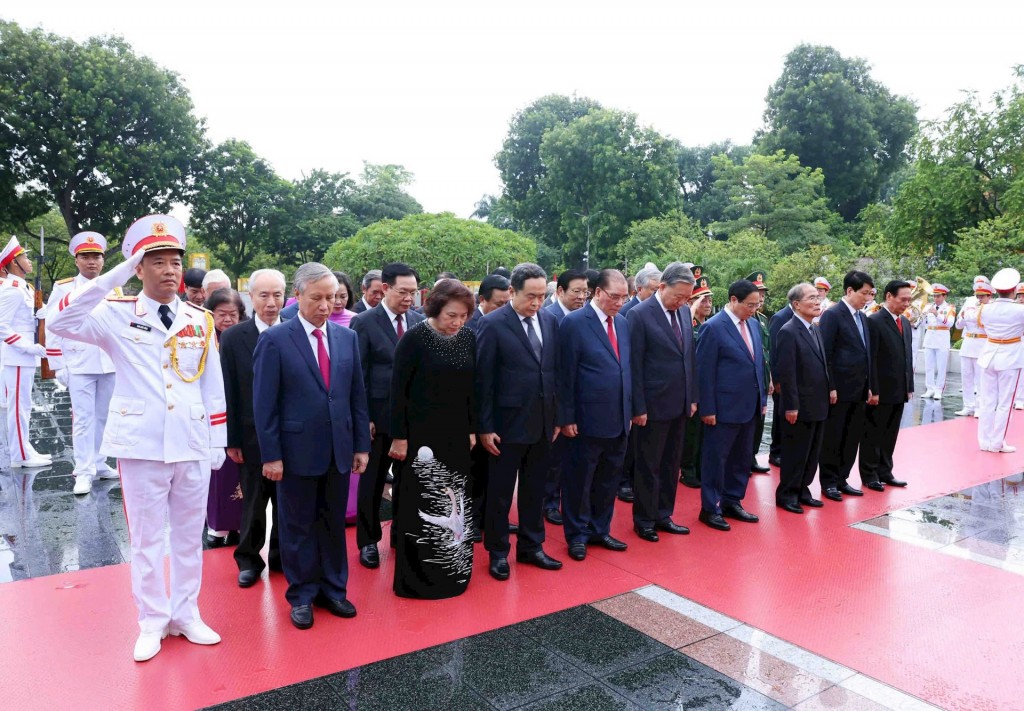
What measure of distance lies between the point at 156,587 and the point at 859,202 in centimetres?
3868

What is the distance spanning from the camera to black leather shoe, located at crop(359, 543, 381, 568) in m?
4.38

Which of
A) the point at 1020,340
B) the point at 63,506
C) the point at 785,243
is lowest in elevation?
the point at 63,506

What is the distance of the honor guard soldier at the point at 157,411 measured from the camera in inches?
121

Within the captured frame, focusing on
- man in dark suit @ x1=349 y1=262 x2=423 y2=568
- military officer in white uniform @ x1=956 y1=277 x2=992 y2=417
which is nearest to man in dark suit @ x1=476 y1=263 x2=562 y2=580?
man in dark suit @ x1=349 y1=262 x2=423 y2=568

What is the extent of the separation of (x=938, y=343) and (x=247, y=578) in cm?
1161

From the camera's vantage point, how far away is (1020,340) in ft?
25.4

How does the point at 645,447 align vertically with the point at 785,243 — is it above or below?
below

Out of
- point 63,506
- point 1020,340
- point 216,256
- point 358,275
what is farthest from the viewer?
point 216,256

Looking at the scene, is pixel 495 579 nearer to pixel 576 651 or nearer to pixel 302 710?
pixel 576 651

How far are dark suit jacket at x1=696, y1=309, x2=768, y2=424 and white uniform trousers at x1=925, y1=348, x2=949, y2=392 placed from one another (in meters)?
8.43

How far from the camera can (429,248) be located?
22406mm

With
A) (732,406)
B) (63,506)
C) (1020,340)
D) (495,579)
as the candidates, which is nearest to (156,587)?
(495,579)

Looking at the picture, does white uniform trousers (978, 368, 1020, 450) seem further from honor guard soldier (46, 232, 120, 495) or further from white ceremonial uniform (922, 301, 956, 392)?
honor guard soldier (46, 232, 120, 495)

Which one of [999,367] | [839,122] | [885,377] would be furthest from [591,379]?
[839,122]
